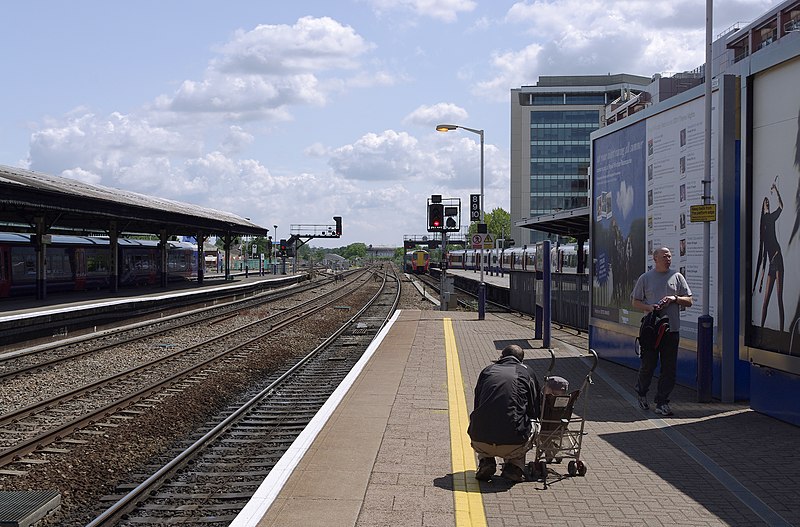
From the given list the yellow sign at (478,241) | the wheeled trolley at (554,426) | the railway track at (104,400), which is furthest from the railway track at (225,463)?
the yellow sign at (478,241)

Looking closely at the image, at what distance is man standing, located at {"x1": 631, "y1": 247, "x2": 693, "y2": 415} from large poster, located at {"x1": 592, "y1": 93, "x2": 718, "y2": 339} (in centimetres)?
100

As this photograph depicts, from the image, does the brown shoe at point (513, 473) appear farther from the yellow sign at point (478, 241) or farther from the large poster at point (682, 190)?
the yellow sign at point (478, 241)

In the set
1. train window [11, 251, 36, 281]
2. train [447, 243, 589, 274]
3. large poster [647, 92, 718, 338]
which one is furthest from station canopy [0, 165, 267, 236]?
large poster [647, 92, 718, 338]

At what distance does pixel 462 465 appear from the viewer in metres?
7.03

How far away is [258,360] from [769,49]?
12343 mm

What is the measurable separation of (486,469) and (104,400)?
8.16 m

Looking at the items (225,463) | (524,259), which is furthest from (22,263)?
(524,259)

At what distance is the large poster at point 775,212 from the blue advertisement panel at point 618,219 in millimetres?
2963

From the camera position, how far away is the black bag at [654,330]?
904cm

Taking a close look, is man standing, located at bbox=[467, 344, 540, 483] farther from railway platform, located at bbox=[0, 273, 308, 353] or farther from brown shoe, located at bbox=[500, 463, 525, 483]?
railway platform, located at bbox=[0, 273, 308, 353]

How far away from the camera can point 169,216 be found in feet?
114

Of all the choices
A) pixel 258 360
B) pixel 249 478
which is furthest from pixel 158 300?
pixel 249 478

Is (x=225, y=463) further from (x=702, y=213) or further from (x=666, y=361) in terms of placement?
(x=702, y=213)

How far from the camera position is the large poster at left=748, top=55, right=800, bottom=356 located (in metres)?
8.47
